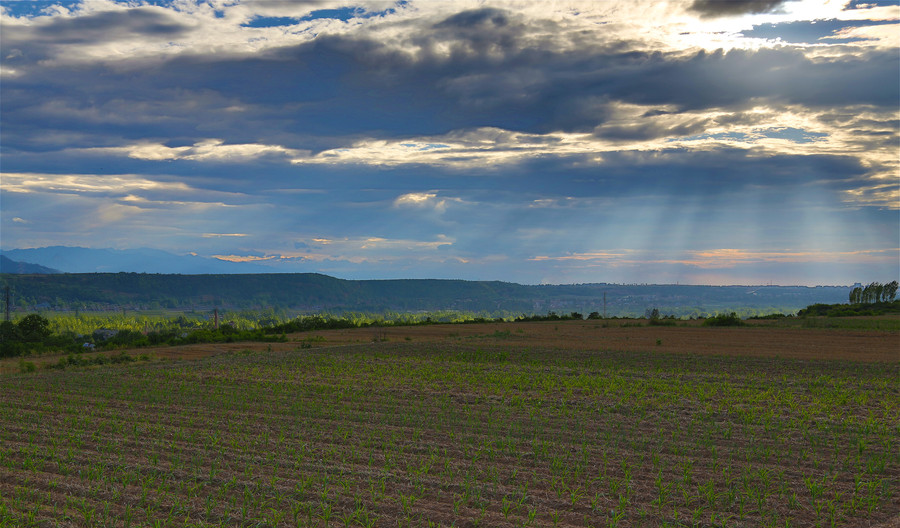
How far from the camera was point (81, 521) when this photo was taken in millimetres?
8977

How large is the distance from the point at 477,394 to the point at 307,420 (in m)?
6.22

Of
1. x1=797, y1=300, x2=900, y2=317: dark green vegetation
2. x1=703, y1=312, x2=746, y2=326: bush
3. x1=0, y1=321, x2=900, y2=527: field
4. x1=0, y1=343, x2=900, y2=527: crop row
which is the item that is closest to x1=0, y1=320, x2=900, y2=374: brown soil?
x1=703, y1=312, x2=746, y2=326: bush

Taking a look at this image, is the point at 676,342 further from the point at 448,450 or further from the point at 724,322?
the point at 448,450

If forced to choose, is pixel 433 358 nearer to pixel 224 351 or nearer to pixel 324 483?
pixel 224 351

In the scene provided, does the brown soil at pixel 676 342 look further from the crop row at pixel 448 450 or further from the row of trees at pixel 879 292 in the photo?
the row of trees at pixel 879 292

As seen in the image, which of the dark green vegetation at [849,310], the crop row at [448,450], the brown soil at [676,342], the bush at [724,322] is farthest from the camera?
the dark green vegetation at [849,310]

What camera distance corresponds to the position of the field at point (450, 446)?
31.2 ft

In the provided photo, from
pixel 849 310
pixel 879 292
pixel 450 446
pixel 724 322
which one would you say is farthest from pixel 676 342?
pixel 879 292

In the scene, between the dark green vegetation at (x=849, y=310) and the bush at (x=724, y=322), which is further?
the dark green vegetation at (x=849, y=310)

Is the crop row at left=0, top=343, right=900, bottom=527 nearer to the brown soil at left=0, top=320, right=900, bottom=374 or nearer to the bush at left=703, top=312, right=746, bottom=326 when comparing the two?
the brown soil at left=0, top=320, right=900, bottom=374

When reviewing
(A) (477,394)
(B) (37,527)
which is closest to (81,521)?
(B) (37,527)

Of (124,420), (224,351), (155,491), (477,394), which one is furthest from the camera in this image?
(224,351)

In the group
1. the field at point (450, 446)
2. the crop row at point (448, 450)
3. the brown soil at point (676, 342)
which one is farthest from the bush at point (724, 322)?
the crop row at point (448, 450)

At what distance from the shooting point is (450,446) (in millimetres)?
13359
